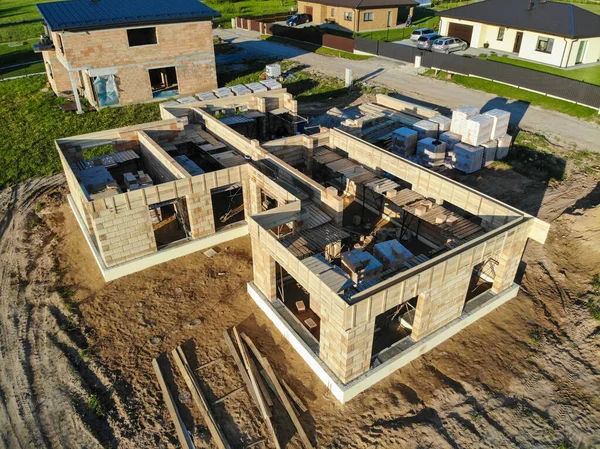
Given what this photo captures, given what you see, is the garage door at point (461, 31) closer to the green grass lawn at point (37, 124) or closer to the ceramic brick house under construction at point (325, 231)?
the green grass lawn at point (37, 124)

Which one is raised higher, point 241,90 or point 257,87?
point 257,87

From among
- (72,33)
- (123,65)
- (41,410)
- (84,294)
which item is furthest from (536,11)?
(41,410)

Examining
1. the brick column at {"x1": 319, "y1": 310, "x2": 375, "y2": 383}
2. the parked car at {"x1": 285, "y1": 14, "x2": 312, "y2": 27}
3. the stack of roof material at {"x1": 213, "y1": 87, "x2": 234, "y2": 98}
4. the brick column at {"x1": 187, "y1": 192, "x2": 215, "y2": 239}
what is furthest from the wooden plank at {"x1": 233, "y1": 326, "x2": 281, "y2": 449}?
the parked car at {"x1": 285, "y1": 14, "x2": 312, "y2": 27}

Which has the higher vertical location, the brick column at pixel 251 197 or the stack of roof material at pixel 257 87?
the stack of roof material at pixel 257 87

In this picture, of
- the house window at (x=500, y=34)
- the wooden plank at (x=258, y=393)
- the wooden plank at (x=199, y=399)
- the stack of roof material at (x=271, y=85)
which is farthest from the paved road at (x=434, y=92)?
the wooden plank at (x=199, y=399)

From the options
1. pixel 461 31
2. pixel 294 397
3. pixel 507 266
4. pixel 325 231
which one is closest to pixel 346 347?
pixel 294 397

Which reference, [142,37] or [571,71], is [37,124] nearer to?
[142,37]

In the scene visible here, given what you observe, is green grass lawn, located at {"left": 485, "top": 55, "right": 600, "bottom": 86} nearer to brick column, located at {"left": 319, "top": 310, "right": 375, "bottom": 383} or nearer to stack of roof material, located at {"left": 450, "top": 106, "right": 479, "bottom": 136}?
stack of roof material, located at {"left": 450, "top": 106, "right": 479, "bottom": 136}
